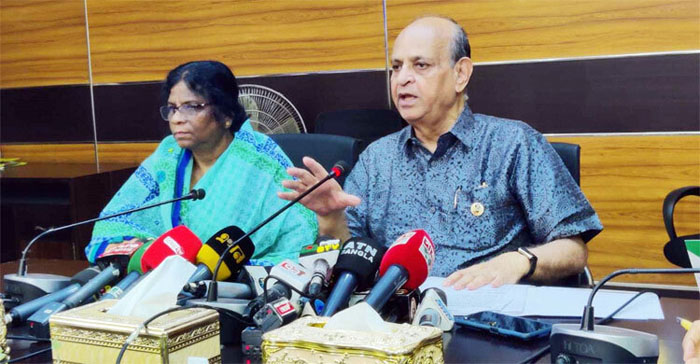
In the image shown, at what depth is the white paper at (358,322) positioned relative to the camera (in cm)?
86

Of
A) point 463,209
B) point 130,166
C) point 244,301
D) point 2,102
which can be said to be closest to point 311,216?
point 463,209

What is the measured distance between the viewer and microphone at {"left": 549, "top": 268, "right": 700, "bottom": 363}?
1.05 metres

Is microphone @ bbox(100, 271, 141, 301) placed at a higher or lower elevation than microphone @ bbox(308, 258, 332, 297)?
lower

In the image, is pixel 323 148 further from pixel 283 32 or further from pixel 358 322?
pixel 283 32

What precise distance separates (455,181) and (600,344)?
3.56 feet

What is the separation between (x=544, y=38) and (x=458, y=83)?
1.56m

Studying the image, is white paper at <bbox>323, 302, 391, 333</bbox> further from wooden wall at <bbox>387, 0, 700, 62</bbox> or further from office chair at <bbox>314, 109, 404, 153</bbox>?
wooden wall at <bbox>387, 0, 700, 62</bbox>

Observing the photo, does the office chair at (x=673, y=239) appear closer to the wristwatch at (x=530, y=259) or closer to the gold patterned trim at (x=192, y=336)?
the wristwatch at (x=530, y=259)

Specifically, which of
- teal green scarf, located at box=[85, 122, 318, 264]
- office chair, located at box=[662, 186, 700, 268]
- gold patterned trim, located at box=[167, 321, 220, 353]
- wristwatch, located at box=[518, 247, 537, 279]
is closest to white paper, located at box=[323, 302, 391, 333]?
gold patterned trim, located at box=[167, 321, 220, 353]

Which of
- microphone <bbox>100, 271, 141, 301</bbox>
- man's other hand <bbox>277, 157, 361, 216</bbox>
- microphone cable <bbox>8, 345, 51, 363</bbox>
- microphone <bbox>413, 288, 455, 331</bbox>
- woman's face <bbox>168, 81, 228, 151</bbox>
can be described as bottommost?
microphone cable <bbox>8, 345, 51, 363</bbox>

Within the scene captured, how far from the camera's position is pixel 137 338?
→ 3.02ft

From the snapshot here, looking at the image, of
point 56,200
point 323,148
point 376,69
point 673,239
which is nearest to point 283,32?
point 376,69

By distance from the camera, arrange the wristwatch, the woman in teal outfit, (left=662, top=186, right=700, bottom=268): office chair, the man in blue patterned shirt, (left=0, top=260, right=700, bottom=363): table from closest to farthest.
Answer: (left=0, top=260, right=700, bottom=363): table
the wristwatch
the man in blue patterned shirt
the woman in teal outfit
(left=662, top=186, right=700, bottom=268): office chair

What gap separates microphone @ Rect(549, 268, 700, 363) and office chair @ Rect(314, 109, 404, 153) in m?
2.50
